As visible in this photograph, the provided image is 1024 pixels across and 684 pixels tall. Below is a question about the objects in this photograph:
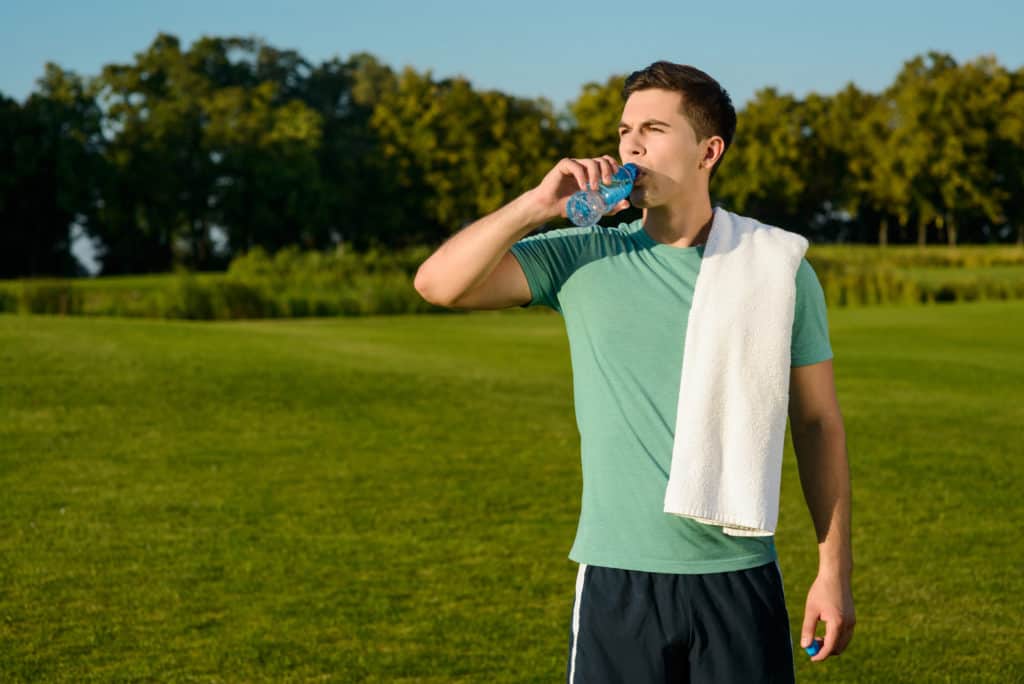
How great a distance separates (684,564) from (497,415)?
39.0 ft

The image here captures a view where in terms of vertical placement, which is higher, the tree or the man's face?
the tree

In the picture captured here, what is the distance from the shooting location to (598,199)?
2.66 m

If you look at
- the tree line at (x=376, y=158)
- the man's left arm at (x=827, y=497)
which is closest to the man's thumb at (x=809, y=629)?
the man's left arm at (x=827, y=497)

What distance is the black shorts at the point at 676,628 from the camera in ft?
9.19

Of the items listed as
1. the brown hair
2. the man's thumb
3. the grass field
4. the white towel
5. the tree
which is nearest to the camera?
the white towel

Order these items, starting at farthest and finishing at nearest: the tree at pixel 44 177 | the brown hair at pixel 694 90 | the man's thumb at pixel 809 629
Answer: the tree at pixel 44 177 < the man's thumb at pixel 809 629 < the brown hair at pixel 694 90

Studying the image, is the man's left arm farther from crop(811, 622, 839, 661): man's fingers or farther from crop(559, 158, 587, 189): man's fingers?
crop(559, 158, 587, 189): man's fingers

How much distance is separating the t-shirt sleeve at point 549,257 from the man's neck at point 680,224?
147mm

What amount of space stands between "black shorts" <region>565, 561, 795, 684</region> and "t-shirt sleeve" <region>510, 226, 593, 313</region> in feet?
2.19

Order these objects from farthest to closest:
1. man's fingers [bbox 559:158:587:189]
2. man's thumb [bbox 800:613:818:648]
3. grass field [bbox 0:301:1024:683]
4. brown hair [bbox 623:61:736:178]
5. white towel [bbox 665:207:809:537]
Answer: grass field [bbox 0:301:1024:683] → man's thumb [bbox 800:613:818:648] → brown hair [bbox 623:61:736:178] → white towel [bbox 665:207:809:537] → man's fingers [bbox 559:158:587:189]

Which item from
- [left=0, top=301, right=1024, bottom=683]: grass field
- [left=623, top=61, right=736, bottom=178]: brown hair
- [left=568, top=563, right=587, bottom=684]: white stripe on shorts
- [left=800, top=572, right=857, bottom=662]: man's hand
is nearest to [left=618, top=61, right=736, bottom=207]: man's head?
[left=623, top=61, right=736, bottom=178]: brown hair

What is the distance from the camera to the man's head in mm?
2877

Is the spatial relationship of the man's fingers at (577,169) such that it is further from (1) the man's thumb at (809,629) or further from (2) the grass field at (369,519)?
(2) the grass field at (369,519)

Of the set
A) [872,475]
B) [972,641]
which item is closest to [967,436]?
[872,475]
